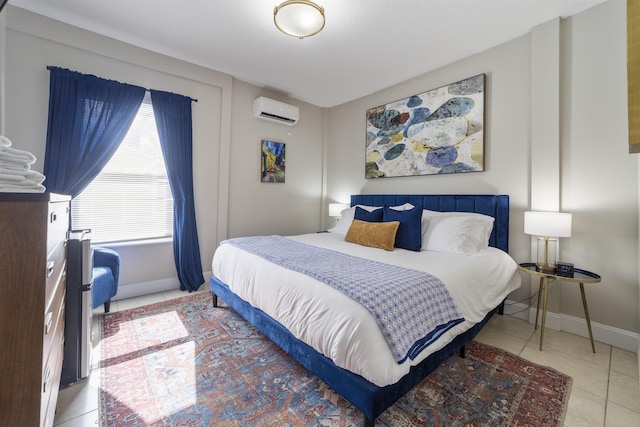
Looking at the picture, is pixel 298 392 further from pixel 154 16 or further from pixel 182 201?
pixel 154 16

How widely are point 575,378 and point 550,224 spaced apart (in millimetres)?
1080

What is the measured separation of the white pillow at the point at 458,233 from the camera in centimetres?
239

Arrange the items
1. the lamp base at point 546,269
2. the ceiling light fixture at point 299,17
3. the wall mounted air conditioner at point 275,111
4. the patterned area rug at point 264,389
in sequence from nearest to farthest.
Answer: the patterned area rug at point 264,389 → the ceiling light fixture at point 299,17 → the lamp base at point 546,269 → the wall mounted air conditioner at point 275,111

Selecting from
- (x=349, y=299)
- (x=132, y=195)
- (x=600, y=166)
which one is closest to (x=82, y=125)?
(x=132, y=195)

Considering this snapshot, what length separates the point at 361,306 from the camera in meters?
1.28

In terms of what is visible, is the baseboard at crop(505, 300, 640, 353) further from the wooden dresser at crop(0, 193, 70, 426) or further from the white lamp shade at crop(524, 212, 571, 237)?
the wooden dresser at crop(0, 193, 70, 426)

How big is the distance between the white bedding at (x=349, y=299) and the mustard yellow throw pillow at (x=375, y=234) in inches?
3.3

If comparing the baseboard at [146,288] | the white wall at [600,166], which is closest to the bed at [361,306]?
the white wall at [600,166]

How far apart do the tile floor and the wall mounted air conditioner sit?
3.03 metres

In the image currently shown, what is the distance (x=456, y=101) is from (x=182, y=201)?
3.46 m

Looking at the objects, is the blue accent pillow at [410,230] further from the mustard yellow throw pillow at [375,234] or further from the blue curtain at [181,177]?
the blue curtain at [181,177]

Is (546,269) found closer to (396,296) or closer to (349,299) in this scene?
(396,296)

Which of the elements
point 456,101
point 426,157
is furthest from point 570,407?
point 456,101

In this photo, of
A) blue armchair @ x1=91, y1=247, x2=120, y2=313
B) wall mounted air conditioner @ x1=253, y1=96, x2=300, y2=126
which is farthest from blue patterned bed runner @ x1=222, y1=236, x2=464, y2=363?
wall mounted air conditioner @ x1=253, y1=96, x2=300, y2=126
